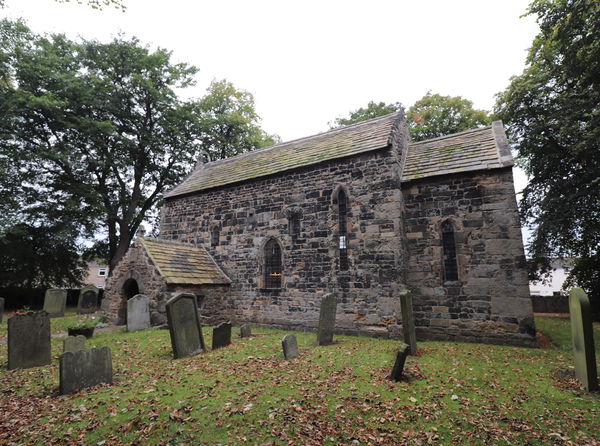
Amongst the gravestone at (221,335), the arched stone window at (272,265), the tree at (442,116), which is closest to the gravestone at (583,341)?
the gravestone at (221,335)

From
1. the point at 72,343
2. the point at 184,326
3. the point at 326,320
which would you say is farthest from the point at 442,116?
the point at 72,343

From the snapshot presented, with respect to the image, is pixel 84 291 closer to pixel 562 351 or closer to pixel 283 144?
pixel 283 144

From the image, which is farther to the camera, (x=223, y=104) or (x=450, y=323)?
(x=223, y=104)

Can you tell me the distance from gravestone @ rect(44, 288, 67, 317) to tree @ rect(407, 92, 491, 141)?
25.5 metres

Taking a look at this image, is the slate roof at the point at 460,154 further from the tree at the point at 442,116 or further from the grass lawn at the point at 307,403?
the tree at the point at 442,116

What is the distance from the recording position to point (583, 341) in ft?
17.7

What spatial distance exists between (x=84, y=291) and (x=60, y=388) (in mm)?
14996

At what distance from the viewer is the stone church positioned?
9.43 meters

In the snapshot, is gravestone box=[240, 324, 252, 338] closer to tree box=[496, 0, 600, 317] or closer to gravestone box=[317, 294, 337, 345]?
gravestone box=[317, 294, 337, 345]

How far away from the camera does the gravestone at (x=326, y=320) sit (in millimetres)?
8773

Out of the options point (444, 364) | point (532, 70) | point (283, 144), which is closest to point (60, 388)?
point (444, 364)

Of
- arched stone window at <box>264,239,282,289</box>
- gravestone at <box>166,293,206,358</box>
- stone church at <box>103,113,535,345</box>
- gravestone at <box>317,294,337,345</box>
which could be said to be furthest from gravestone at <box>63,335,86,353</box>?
arched stone window at <box>264,239,282,289</box>

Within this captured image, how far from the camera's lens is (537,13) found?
1145 centimetres

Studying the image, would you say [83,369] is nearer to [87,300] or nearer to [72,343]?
[72,343]
